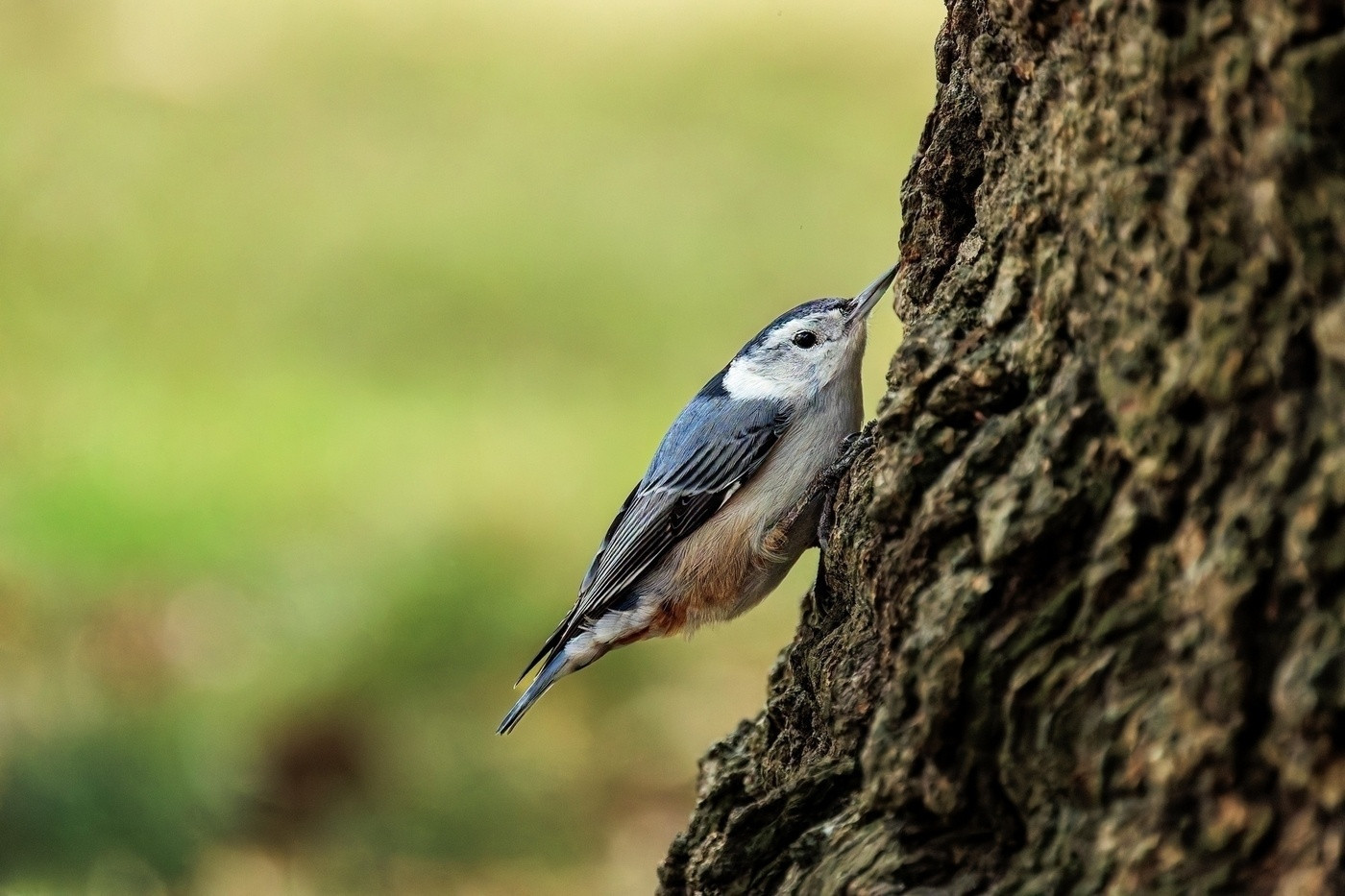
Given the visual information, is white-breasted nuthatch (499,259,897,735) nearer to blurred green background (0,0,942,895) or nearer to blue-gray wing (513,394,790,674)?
blue-gray wing (513,394,790,674)

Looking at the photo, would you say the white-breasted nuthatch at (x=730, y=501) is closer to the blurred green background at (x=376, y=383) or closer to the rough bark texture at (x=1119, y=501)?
the blurred green background at (x=376, y=383)

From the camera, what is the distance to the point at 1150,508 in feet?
5.24

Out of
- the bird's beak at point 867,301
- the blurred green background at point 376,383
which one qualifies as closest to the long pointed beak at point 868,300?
the bird's beak at point 867,301

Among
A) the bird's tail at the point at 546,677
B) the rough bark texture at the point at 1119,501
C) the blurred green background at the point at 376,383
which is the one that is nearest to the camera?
the rough bark texture at the point at 1119,501

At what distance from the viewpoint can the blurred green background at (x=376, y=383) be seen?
4348 millimetres

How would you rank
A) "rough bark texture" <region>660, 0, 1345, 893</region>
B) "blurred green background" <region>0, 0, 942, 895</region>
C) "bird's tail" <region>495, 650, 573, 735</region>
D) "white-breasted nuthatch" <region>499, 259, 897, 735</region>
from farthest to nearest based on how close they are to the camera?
"blurred green background" <region>0, 0, 942, 895</region>
"bird's tail" <region>495, 650, 573, 735</region>
"white-breasted nuthatch" <region>499, 259, 897, 735</region>
"rough bark texture" <region>660, 0, 1345, 893</region>

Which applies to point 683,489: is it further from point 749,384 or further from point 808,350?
point 808,350

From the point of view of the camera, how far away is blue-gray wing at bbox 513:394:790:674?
3.54m

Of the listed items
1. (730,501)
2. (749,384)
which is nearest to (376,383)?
(749,384)

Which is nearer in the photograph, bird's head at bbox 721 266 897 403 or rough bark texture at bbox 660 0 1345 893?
rough bark texture at bbox 660 0 1345 893

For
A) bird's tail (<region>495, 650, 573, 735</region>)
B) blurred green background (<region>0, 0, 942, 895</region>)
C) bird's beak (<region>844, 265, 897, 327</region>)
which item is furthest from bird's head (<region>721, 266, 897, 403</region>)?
blurred green background (<region>0, 0, 942, 895</region>)

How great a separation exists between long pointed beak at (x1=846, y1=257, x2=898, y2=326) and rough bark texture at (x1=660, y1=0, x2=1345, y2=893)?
1501 mm

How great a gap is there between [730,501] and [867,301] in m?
0.63

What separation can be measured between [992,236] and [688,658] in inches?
125
